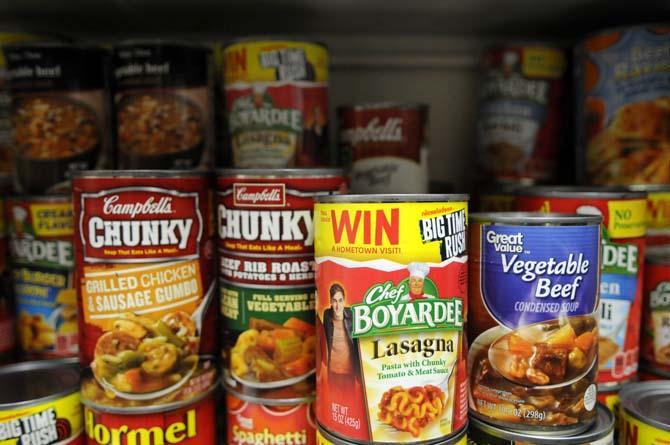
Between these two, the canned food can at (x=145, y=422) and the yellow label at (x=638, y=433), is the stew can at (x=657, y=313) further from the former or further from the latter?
the canned food can at (x=145, y=422)

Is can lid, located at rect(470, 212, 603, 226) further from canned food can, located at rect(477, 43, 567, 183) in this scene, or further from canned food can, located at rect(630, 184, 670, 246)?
canned food can, located at rect(477, 43, 567, 183)

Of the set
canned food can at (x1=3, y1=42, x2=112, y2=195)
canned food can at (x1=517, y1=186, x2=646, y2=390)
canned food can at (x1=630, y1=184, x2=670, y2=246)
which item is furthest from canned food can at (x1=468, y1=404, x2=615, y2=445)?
canned food can at (x1=3, y1=42, x2=112, y2=195)

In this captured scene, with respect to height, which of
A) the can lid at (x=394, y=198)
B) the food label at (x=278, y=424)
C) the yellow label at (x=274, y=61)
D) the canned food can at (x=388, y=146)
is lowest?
the food label at (x=278, y=424)

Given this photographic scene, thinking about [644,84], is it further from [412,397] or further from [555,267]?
[412,397]

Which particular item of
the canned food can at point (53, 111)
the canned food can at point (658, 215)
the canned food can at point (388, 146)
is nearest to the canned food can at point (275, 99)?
the canned food can at point (388, 146)

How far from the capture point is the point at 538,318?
34.9 inches

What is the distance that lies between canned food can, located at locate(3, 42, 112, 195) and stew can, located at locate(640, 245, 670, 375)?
118 centimetres

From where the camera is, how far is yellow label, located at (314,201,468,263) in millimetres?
827

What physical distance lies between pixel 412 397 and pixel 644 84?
2.93ft

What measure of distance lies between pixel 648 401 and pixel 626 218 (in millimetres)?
333

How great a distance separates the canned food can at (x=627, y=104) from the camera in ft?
4.07

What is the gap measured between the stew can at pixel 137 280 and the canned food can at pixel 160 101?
21cm

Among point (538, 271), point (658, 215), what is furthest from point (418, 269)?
point (658, 215)

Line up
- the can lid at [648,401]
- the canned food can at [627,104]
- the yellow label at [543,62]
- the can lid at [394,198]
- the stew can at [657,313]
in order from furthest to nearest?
the yellow label at [543,62] < the canned food can at [627,104] < the stew can at [657,313] < the can lid at [648,401] < the can lid at [394,198]
